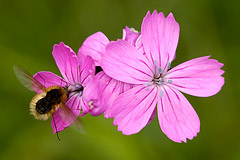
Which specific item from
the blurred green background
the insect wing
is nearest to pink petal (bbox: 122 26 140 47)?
the insect wing

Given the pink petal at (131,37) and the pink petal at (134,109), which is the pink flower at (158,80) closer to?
the pink petal at (134,109)

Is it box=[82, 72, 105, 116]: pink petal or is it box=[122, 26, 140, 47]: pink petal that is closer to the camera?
box=[82, 72, 105, 116]: pink petal

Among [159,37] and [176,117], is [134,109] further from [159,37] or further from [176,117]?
[159,37]

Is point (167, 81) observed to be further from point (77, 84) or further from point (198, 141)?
point (198, 141)

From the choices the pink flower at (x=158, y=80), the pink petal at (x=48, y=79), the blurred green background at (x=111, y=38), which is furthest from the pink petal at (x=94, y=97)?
the blurred green background at (x=111, y=38)

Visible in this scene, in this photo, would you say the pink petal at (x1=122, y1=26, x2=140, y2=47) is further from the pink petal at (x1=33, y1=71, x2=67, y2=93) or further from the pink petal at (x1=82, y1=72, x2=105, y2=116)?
the pink petal at (x1=33, y1=71, x2=67, y2=93)
